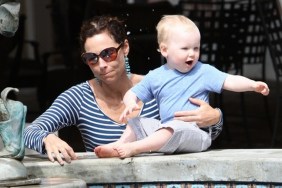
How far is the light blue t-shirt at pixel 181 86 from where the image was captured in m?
4.56

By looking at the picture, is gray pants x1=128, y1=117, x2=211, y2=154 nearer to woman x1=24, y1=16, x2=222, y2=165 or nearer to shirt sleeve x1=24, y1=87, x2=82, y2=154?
woman x1=24, y1=16, x2=222, y2=165

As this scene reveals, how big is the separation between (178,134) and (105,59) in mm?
520

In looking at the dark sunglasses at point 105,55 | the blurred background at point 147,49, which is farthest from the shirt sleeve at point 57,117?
the blurred background at point 147,49

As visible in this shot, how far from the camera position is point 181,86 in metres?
4.56

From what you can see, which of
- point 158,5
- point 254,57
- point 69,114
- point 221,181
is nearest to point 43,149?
point 69,114

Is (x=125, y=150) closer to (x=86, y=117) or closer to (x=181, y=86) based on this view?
(x=181, y=86)

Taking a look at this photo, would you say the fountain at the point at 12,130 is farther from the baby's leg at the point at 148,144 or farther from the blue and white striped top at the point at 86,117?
the blue and white striped top at the point at 86,117

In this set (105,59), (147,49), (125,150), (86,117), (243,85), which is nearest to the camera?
(125,150)

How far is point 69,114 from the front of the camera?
15.9 feet

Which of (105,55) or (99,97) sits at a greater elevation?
(105,55)

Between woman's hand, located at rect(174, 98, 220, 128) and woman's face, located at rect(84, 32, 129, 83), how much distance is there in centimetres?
39

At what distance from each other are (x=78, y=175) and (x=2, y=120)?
1.15 ft

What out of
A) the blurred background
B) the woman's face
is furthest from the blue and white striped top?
the blurred background

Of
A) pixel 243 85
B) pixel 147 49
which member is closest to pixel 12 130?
pixel 243 85
